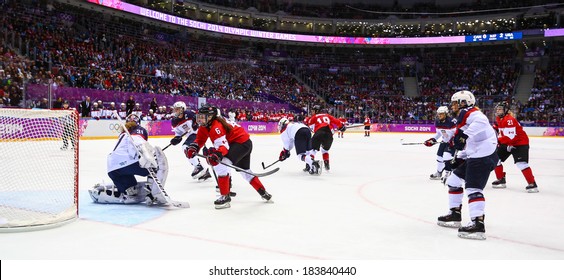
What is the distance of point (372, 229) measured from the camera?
162 inches

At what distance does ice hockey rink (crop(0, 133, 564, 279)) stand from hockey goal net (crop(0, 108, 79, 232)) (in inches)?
6.7

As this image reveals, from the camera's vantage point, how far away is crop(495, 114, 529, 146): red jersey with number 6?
22.6 ft

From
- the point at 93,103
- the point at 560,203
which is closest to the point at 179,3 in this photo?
the point at 93,103

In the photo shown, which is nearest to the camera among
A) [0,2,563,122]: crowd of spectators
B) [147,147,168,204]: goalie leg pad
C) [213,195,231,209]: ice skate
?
[147,147,168,204]: goalie leg pad

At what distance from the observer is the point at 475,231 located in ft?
12.6

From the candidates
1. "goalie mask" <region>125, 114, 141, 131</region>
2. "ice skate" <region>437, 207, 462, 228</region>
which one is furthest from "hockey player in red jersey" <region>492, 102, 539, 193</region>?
"goalie mask" <region>125, 114, 141, 131</region>

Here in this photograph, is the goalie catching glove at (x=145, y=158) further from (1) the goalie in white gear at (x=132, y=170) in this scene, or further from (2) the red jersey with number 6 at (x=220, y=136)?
(2) the red jersey with number 6 at (x=220, y=136)

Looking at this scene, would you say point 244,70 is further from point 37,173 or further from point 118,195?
point 118,195

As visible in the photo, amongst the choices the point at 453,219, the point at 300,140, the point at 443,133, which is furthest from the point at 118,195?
the point at 443,133

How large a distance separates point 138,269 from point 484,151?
294cm

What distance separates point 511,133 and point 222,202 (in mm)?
4575

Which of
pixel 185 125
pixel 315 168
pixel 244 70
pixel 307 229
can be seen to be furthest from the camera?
pixel 244 70

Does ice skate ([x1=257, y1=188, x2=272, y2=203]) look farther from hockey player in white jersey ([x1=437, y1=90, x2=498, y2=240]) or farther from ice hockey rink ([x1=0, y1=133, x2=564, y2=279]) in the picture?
hockey player in white jersey ([x1=437, y1=90, x2=498, y2=240])

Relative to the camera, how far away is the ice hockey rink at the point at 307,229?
3330 mm
